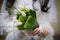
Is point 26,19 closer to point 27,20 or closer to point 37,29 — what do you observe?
point 27,20

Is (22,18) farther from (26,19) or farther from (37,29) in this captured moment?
(37,29)

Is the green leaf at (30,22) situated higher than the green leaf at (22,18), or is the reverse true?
the green leaf at (22,18)

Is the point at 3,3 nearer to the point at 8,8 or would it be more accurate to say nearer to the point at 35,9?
the point at 8,8

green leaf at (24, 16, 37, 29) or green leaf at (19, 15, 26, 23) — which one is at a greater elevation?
green leaf at (19, 15, 26, 23)

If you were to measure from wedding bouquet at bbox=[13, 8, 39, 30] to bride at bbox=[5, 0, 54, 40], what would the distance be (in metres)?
0.03

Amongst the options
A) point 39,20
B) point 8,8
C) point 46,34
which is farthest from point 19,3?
point 46,34

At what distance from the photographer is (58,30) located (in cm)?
95

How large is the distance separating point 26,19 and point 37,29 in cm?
12

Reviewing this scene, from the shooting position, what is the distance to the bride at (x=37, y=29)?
94 centimetres

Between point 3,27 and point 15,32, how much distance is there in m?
0.11

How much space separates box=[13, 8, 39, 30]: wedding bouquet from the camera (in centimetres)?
94

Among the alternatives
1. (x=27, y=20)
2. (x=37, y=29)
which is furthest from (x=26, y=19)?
(x=37, y=29)

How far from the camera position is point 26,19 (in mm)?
939

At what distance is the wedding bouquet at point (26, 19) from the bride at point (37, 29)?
0.10ft
